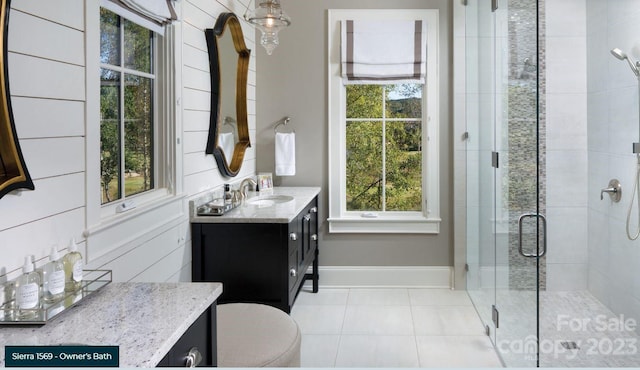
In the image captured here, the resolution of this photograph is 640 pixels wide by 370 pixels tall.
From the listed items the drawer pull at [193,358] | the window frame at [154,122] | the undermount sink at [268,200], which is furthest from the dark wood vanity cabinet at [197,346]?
the undermount sink at [268,200]

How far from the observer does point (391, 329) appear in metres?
3.51

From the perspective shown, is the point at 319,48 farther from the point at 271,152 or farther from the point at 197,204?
the point at 197,204

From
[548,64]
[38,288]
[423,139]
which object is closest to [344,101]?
[423,139]

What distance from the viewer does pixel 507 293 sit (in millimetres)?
2926

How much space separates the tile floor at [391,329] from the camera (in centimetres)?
303

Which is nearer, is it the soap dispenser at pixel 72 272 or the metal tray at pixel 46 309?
the metal tray at pixel 46 309

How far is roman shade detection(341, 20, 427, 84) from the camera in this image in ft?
14.3

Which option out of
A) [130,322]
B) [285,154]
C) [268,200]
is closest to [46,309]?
[130,322]

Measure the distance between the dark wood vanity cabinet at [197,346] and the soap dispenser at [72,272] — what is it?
39cm

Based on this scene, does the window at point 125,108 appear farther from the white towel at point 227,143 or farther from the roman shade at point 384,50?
the roman shade at point 384,50

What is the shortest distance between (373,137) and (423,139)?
41 cm

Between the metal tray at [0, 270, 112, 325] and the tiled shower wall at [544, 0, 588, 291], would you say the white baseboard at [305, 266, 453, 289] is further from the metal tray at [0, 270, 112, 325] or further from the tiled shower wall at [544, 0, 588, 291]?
the metal tray at [0, 270, 112, 325]

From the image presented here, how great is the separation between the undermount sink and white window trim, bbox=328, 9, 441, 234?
2.07 feet

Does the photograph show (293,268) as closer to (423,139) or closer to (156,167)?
(156,167)
